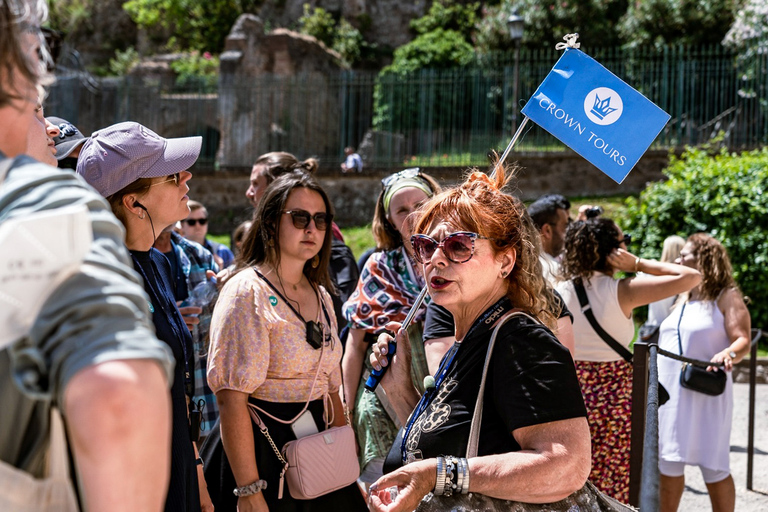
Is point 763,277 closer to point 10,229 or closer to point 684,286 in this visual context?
point 684,286

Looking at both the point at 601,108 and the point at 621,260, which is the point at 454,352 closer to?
the point at 601,108

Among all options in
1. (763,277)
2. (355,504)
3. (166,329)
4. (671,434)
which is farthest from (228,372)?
(763,277)

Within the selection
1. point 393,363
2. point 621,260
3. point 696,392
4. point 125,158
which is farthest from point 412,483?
point 696,392

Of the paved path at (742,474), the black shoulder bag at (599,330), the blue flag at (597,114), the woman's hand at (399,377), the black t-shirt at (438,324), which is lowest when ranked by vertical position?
the paved path at (742,474)

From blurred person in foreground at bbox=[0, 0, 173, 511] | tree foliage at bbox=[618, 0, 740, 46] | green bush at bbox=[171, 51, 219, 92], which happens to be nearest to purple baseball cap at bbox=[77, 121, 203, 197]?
blurred person in foreground at bbox=[0, 0, 173, 511]

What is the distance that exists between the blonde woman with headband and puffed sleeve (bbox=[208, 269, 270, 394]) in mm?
801

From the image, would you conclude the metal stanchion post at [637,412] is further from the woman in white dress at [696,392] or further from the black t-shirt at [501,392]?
the black t-shirt at [501,392]

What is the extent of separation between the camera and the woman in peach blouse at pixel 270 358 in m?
2.97

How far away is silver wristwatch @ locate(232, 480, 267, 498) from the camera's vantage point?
2947 millimetres

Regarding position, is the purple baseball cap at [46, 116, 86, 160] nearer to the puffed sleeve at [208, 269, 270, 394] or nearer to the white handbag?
the puffed sleeve at [208, 269, 270, 394]

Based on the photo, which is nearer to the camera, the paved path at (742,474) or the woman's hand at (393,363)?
the woman's hand at (393,363)

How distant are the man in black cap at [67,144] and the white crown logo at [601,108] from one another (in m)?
2.12

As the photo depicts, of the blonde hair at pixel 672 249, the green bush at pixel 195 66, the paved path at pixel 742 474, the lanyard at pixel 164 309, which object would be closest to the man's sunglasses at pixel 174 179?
the lanyard at pixel 164 309

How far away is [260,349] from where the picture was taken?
9.93ft
